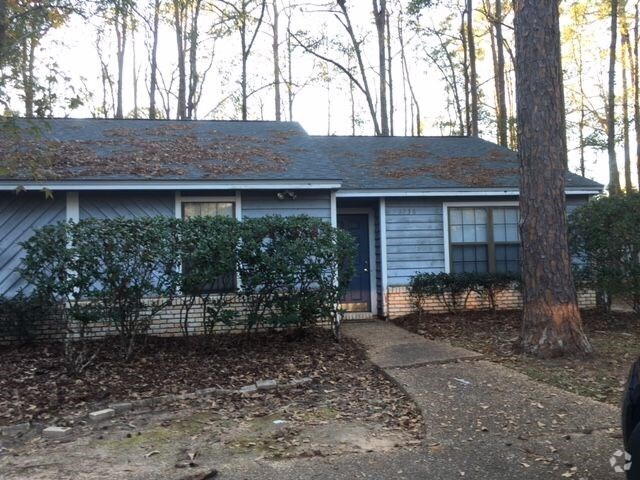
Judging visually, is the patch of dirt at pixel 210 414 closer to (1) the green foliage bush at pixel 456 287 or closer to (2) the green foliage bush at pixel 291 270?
(2) the green foliage bush at pixel 291 270

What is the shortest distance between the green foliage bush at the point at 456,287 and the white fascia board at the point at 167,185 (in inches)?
109

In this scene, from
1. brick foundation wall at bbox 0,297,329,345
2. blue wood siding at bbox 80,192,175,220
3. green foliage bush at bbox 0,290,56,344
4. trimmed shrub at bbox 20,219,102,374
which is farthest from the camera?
blue wood siding at bbox 80,192,175,220

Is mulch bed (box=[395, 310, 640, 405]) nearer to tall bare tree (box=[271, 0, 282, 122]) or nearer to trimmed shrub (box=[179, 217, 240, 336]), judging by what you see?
trimmed shrub (box=[179, 217, 240, 336])

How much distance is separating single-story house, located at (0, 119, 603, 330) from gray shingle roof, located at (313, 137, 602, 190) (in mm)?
45

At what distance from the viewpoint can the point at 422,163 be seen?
12852 mm

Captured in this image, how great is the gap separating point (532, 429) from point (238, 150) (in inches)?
324

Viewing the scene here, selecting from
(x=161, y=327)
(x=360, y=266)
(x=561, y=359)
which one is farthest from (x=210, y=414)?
(x=360, y=266)

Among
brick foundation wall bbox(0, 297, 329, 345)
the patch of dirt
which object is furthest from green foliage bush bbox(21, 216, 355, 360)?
the patch of dirt

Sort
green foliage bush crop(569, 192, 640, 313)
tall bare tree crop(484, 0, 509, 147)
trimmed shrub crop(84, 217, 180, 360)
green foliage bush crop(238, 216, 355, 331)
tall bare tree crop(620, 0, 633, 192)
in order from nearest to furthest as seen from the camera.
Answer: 1. trimmed shrub crop(84, 217, 180, 360)
2. green foliage bush crop(238, 216, 355, 331)
3. green foliage bush crop(569, 192, 640, 313)
4. tall bare tree crop(484, 0, 509, 147)
5. tall bare tree crop(620, 0, 633, 192)

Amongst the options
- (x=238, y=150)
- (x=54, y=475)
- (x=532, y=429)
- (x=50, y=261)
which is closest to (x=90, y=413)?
(x=54, y=475)

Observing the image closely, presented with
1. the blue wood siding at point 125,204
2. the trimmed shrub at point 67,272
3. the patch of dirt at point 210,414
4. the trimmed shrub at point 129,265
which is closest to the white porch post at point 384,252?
the patch of dirt at point 210,414

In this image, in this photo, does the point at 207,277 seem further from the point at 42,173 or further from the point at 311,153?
the point at 311,153

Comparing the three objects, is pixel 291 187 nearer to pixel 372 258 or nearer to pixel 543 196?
pixel 372 258

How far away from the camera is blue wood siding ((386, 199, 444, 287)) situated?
11.4 metres
